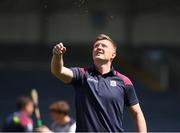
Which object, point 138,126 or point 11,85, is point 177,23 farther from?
point 138,126

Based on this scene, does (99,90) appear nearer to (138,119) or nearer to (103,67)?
(103,67)

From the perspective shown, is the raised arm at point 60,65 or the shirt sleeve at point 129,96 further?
the shirt sleeve at point 129,96

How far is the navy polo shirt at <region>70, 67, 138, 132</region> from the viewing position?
17.8 feet

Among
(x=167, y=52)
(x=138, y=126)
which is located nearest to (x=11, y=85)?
(x=167, y=52)

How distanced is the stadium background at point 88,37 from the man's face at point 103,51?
1684 centimetres

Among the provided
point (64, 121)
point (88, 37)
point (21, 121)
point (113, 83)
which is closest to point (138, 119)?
point (113, 83)

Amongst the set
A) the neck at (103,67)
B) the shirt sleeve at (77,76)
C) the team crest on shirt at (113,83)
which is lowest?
the team crest on shirt at (113,83)

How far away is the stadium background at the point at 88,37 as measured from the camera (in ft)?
75.8

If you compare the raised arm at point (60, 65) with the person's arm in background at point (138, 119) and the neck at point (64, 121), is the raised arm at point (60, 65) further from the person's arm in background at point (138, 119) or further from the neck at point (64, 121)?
the neck at point (64, 121)

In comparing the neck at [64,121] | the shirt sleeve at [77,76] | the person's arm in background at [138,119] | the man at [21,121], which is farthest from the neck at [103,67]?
the man at [21,121]

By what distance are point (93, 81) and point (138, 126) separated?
0.48 m

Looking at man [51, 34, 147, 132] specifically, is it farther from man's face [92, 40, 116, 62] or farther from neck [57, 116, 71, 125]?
neck [57, 116, 71, 125]

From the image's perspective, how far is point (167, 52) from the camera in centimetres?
2412

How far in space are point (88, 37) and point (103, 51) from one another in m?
19.3
